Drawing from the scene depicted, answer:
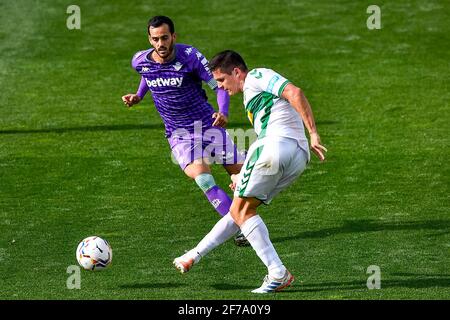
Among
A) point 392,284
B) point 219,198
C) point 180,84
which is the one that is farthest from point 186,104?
point 392,284

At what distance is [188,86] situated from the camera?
1227cm

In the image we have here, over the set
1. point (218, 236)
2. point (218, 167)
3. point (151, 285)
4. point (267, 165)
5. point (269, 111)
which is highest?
point (269, 111)

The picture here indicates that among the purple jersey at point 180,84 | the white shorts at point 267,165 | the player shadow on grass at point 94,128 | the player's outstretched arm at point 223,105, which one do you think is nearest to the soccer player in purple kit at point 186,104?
the purple jersey at point 180,84

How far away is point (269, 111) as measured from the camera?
10141 millimetres

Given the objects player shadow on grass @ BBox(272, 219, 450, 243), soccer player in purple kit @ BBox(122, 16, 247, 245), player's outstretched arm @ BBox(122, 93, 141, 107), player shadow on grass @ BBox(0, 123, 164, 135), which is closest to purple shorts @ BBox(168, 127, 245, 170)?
soccer player in purple kit @ BBox(122, 16, 247, 245)

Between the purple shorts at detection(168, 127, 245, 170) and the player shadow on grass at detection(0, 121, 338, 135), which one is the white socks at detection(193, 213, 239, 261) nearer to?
the purple shorts at detection(168, 127, 245, 170)

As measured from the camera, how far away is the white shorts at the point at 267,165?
9.97m

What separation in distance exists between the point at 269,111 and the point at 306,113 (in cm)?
63

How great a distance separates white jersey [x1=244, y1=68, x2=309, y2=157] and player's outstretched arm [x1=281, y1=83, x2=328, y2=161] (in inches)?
10.2

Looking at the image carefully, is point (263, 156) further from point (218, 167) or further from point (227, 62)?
point (218, 167)

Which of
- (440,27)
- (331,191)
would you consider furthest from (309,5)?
(331,191)

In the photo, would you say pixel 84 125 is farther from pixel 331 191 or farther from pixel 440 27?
pixel 440 27

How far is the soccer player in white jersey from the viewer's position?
9977mm

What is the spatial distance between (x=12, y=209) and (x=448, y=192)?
5.40m
